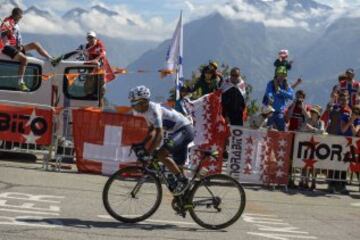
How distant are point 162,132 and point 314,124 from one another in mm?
7313

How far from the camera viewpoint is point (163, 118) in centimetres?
1048

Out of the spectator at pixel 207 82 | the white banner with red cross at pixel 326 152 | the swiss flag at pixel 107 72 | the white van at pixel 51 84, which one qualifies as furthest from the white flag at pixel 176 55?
the white banner with red cross at pixel 326 152

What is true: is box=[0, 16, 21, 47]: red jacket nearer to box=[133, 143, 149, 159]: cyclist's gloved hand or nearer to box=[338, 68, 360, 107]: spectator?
box=[338, 68, 360, 107]: spectator

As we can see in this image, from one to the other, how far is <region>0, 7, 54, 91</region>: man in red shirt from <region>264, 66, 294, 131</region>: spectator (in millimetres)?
5471

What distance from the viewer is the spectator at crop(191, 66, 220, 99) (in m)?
16.6

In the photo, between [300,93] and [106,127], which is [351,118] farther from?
[106,127]

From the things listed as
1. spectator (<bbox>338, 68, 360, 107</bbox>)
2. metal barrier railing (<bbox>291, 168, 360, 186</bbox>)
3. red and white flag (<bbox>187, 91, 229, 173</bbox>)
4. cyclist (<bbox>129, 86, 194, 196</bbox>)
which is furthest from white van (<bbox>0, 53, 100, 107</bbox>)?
cyclist (<bbox>129, 86, 194, 196</bbox>)

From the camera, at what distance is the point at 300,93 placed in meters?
16.2

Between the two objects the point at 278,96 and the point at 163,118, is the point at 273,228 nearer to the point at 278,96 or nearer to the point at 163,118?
the point at 163,118

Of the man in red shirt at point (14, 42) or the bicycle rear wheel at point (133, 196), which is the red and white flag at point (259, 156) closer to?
the man in red shirt at point (14, 42)

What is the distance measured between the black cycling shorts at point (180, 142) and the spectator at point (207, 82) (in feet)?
19.8

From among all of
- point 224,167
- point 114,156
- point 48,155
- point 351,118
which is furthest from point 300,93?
point 48,155

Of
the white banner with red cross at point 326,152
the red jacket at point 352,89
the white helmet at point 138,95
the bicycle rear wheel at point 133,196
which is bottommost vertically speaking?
the bicycle rear wheel at point 133,196

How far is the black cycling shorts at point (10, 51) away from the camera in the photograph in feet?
56.0
